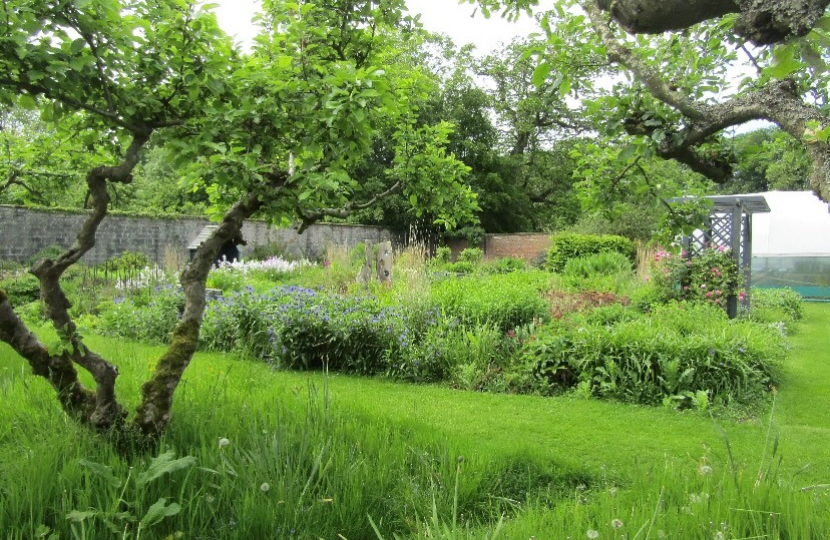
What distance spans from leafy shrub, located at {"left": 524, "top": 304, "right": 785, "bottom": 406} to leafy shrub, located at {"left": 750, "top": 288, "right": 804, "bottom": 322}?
4.24 metres

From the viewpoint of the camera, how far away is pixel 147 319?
7742 mm

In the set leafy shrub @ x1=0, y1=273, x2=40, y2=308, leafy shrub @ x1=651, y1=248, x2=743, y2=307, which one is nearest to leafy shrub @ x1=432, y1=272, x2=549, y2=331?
leafy shrub @ x1=651, y1=248, x2=743, y2=307

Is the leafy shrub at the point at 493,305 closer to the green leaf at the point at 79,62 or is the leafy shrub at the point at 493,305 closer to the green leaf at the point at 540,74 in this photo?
the green leaf at the point at 540,74

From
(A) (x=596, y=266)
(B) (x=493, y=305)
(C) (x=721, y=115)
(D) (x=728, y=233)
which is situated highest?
Answer: (C) (x=721, y=115)

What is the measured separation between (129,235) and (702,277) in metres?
12.8

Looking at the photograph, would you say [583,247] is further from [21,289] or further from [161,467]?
[161,467]

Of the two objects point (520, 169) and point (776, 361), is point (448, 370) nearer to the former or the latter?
point (776, 361)

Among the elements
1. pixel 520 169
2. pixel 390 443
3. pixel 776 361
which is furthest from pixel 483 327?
pixel 520 169

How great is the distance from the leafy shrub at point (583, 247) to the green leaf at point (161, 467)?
46.3 feet

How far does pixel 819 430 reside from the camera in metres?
4.48

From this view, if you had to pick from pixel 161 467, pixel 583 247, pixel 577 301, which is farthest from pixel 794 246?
pixel 161 467

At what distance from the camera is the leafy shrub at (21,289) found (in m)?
10.3

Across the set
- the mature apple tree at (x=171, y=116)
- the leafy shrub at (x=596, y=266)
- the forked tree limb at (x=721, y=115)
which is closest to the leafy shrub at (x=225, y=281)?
the leafy shrub at (x=596, y=266)

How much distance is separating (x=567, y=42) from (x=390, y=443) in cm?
234
